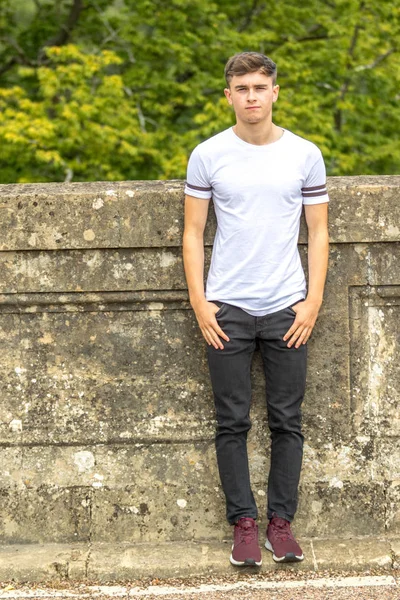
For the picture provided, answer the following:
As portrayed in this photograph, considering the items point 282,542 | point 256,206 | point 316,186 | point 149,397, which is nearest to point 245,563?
point 282,542

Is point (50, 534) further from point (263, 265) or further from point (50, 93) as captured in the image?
point (50, 93)

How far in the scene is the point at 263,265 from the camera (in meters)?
3.79

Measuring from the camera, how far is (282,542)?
397 cm

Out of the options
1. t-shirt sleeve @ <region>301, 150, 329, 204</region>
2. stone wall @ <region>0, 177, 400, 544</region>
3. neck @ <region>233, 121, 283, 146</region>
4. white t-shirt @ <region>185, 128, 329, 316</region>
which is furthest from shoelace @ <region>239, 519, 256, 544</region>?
neck @ <region>233, 121, 283, 146</region>

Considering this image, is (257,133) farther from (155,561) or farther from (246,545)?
(155,561)

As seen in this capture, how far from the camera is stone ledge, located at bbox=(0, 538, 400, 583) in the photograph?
3969 mm

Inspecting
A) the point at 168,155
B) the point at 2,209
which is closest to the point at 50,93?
the point at 168,155

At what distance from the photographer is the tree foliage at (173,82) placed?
1370 centimetres

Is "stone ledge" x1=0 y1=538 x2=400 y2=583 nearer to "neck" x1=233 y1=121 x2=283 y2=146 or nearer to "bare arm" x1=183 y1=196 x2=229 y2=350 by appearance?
"bare arm" x1=183 y1=196 x2=229 y2=350

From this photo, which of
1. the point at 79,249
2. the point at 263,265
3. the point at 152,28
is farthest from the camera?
the point at 152,28

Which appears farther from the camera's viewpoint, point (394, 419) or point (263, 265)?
point (394, 419)

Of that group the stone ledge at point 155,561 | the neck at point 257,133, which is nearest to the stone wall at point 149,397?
the stone ledge at point 155,561

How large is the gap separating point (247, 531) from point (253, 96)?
1776 mm

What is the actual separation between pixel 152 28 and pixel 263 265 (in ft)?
42.6
